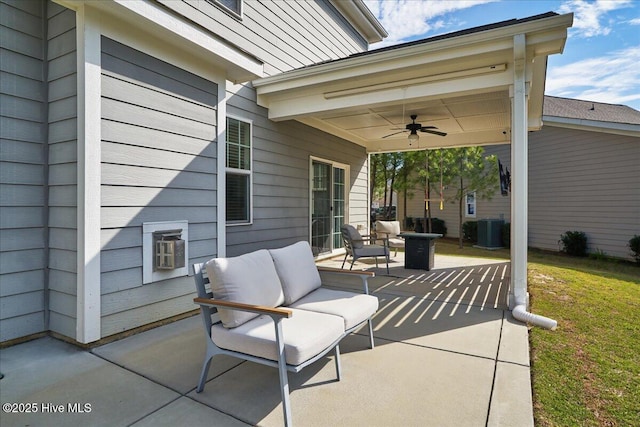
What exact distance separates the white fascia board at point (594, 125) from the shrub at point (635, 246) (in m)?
2.46

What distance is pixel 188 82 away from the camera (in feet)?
11.8

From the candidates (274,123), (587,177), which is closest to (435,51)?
(274,123)

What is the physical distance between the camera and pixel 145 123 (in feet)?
10.3

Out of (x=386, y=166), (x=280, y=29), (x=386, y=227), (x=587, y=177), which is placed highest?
(x=280, y=29)

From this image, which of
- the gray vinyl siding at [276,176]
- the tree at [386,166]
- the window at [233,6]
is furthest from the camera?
the tree at [386,166]

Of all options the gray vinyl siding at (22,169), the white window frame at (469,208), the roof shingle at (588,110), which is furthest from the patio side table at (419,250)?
the white window frame at (469,208)

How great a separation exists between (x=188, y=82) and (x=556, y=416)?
4102 millimetres

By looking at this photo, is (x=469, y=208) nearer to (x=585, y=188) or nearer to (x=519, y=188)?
(x=585, y=188)

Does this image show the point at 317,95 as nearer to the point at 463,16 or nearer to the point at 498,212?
the point at 463,16

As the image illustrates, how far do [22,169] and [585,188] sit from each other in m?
12.0

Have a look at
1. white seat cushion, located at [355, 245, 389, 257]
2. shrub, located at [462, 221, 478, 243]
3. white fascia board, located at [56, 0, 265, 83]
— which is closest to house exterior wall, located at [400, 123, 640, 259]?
shrub, located at [462, 221, 478, 243]

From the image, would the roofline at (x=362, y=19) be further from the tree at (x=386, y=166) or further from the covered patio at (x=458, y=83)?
the tree at (x=386, y=166)

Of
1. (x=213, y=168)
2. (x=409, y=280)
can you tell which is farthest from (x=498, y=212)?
(x=213, y=168)

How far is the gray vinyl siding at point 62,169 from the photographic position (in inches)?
109
